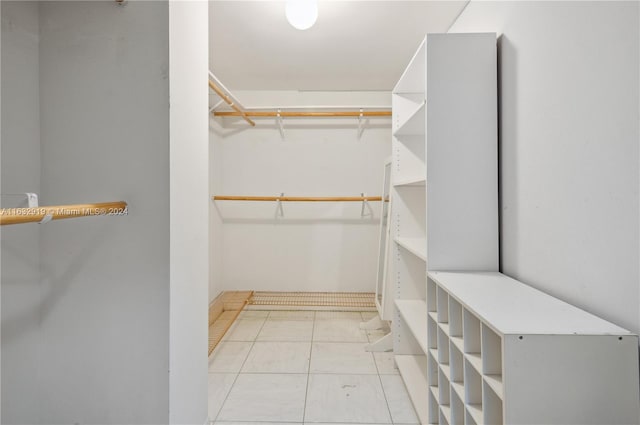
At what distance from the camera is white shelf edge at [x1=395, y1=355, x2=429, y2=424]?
1.67 m

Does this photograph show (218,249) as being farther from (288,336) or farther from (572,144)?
(572,144)

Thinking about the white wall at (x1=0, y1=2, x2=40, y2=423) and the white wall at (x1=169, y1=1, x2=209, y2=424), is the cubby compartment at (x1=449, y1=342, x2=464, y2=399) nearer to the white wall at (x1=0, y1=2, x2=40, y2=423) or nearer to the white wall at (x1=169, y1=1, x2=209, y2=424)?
the white wall at (x1=169, y1=1, x2=209, y2=424)

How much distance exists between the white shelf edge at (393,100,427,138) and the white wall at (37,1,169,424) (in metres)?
1.26

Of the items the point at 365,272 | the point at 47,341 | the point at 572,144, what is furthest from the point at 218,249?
the point at 572,144

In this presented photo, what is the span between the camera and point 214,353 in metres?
2.42

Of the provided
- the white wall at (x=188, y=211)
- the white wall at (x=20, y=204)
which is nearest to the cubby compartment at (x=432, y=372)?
the white wall at (x=188, y=211)

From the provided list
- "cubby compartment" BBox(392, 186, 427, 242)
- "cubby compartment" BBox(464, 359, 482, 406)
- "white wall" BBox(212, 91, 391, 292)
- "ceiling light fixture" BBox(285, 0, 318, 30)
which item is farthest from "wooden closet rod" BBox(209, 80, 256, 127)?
"cubby compartment" BBox(464, 359, 482, 406)

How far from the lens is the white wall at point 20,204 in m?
1.08

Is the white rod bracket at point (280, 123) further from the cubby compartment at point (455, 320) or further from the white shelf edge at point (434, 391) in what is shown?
the white shelf edge at point (434, 391)

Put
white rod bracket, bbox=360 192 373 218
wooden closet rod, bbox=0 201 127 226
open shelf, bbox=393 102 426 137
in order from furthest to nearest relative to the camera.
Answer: white rod bracket, bbox=360 192 373 218
open shelf, bbox=393 102 426 137
wooden closet rod, bbox=0 201 127 226

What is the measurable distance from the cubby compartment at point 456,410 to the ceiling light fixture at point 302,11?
6.17 ft

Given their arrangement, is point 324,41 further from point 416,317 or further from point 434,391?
point 434,391

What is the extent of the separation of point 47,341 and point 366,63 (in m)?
2.71

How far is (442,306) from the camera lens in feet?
4.74
